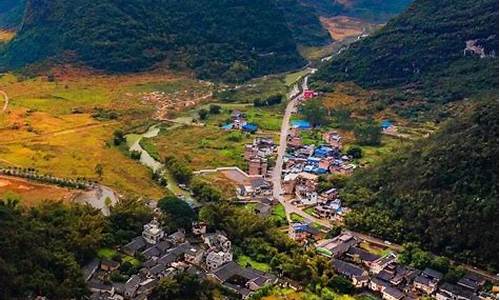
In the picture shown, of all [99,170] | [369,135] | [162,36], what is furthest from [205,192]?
[162,36]

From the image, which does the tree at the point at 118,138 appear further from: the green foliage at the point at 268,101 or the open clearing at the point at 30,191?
the green foliage at the point at 268,101

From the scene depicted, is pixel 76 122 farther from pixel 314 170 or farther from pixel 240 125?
pixel 314 170

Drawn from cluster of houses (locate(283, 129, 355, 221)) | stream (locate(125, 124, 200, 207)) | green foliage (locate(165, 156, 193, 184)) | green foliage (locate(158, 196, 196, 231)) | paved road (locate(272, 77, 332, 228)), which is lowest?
paved road (locate(272, 77, 332, 228))

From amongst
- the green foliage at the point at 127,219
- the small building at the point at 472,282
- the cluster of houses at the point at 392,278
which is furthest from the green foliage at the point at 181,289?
the small building at the point at 472,282

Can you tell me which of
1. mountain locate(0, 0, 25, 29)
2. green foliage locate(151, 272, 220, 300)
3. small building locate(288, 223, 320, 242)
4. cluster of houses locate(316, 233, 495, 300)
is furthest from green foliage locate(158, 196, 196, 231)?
mountain locate(0, 0, 25, 29)

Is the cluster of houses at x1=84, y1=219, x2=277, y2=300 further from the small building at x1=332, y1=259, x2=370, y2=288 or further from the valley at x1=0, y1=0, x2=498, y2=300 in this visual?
the small building at x1=332, y1=259, x2=370, y2=288

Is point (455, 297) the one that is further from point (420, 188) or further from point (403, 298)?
point (420, 188)

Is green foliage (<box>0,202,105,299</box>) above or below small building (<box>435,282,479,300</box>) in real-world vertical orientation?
above
